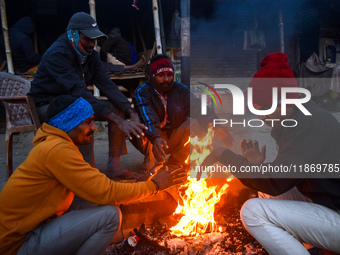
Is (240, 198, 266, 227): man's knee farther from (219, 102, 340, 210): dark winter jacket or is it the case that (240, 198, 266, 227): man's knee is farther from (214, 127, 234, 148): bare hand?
(214, 127, 234, 148): bare hand

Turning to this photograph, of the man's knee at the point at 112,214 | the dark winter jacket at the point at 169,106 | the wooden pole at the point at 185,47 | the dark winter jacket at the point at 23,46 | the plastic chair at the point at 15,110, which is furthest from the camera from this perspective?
the dark winter jacket at the point at 23,46

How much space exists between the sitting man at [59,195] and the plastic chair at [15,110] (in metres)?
1.53

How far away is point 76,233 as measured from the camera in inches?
81.0

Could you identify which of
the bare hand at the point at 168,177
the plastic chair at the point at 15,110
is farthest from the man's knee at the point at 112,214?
the plastic chair at the point at 15,110

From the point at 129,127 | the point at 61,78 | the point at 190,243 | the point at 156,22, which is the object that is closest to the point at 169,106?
the point at 129,127

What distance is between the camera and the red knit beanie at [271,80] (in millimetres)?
2260

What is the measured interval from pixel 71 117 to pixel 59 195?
57 centimetres

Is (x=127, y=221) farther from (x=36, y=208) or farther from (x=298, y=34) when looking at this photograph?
(x=298, y=34)

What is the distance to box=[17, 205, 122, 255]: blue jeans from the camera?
1.97m

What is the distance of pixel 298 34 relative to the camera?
12.3 metres

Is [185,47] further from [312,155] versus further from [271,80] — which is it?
[312,155]

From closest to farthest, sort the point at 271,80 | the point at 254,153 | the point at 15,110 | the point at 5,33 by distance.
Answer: the point at 271,80 → the point at 254,153 → the point at 15,110 → the point at 5,33

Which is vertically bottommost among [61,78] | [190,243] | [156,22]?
[190,243]

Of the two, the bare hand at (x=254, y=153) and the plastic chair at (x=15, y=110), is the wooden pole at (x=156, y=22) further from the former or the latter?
the bare hand at (x=254, y=153)
